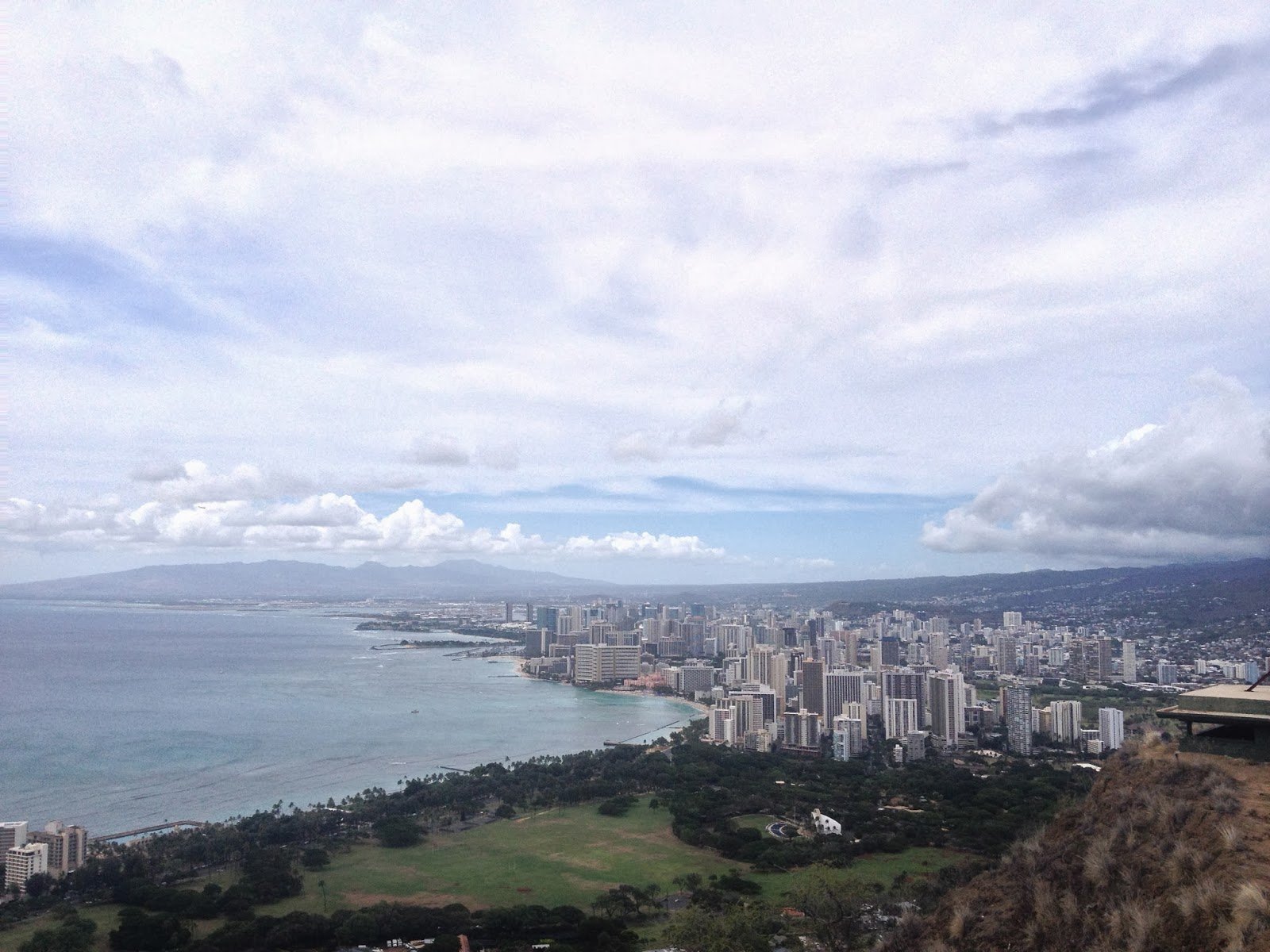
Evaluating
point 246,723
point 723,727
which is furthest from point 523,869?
point 246,723

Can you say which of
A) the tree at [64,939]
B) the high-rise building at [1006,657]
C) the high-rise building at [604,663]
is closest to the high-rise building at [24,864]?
the tree at [64,939]

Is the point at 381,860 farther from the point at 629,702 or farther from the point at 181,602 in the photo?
the point at 181,602

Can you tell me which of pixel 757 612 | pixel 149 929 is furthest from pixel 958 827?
pixel 757 612

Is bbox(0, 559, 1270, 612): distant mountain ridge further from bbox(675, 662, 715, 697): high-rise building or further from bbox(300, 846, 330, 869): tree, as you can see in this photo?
bbox(300, 846, 330, 869): tree

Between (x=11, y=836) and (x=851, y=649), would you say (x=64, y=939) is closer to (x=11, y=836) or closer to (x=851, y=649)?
(x=11, y=836)

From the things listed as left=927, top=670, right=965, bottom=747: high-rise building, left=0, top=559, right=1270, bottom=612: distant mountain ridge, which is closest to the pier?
left=927, top=670, right=965, bottom=747: high-rise building

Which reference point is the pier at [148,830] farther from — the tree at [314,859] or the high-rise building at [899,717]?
the high-rise building at [899,717]
